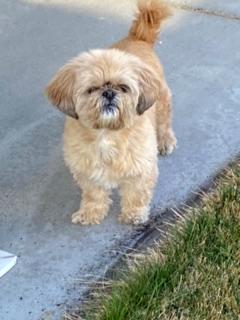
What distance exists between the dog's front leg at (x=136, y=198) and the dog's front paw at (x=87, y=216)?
0.11m

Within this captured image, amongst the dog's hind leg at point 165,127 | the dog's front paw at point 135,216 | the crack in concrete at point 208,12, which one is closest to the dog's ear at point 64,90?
the dog's front paw at point 135,216

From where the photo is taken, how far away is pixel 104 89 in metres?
3.12

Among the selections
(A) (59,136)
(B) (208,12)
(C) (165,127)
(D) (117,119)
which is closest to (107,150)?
(D) (117,119)

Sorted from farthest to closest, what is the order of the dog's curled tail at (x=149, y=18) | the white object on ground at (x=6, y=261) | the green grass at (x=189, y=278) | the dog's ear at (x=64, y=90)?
the dog's curled tail at (x=149, y=18) → the white object on ground at (x=6, y=261) → the dog's ear at (x=64, y=90) → the green grass at (x=189, y=278)

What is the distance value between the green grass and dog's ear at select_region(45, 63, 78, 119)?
0.74 m

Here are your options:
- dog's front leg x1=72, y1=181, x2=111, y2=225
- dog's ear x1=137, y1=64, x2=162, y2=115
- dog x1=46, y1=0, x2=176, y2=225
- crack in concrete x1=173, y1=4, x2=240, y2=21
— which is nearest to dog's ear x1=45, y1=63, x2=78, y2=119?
dog x1=46, y1=0, x2=176, y2=225

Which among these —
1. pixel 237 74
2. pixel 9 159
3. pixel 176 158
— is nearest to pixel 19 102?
pixel 9 159

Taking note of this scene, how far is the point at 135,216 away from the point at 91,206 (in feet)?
0.70

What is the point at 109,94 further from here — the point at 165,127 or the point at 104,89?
the point at 165,127

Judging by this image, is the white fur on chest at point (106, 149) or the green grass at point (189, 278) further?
the white fur on chest at point (106, 149)

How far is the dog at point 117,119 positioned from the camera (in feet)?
10.3

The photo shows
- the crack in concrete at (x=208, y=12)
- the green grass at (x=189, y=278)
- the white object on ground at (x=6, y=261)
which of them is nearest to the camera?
the green grass at (x=189, y=278)

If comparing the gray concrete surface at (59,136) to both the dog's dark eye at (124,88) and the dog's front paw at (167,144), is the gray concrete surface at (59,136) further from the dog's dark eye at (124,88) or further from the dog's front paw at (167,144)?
the dog's dark eye at (124,88)

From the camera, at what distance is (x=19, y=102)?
14.8 feet
